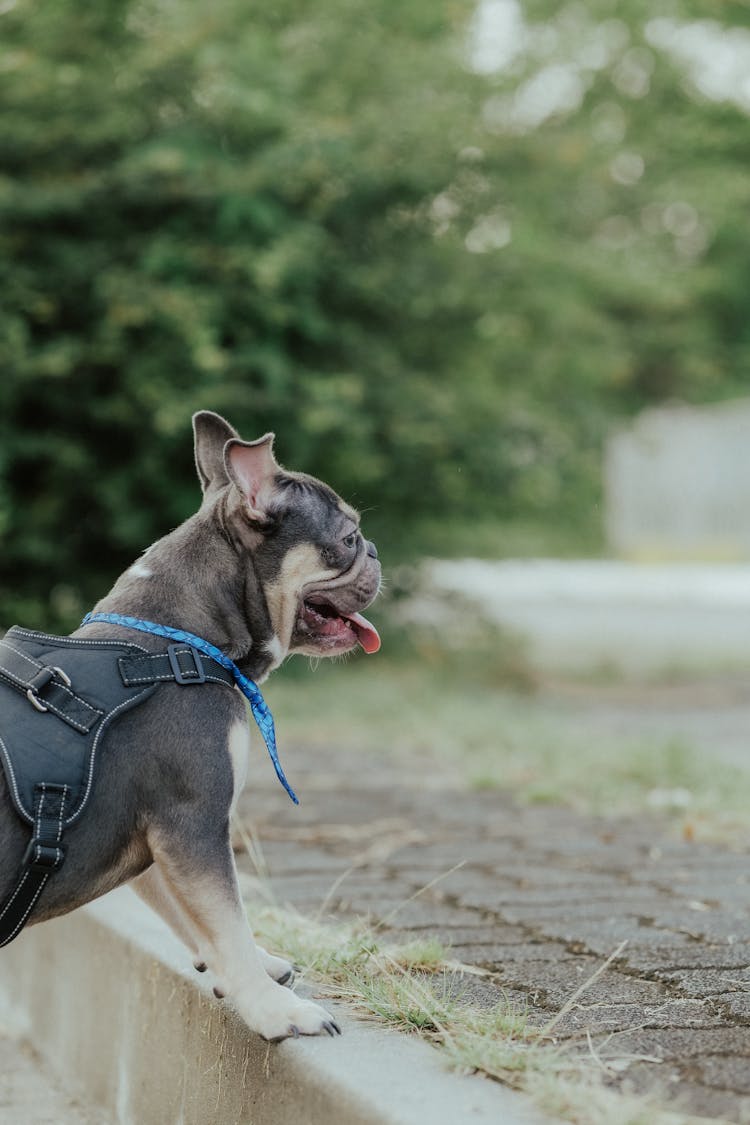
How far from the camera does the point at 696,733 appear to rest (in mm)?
8961

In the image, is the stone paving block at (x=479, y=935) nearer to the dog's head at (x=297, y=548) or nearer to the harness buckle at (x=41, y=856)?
the dog's head at (x=297, y=548)

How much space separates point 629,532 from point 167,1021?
66.8 ft

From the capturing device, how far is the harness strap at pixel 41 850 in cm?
279

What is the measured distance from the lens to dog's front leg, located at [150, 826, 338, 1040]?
2877mm

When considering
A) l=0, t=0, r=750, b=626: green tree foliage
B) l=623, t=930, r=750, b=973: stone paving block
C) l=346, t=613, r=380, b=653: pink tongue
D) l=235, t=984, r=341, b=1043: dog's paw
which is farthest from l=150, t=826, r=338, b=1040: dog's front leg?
l=0, t=0, r=750, b=626: green tree foliage

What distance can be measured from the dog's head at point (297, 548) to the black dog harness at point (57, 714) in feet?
0.96

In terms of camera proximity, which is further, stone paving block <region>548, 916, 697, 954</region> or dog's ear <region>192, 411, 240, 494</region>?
stone paving block <region>548, 916, 697, 954</region>

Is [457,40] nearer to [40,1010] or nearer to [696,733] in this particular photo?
[696,733]

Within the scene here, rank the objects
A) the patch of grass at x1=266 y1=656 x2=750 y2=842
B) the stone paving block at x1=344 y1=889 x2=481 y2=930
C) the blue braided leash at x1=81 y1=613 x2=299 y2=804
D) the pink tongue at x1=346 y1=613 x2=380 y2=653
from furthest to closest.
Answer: the patch of grass at x1=266 y1=656 x2=750 y2=842 → the stone paving block at x1=344 y1=889 x2=481 y2=930 → the pink tongue at x1=346 y1=613 x2=380 y2=653 → the blue braided leash at x1=81 y1=613 x2=299 y2=804

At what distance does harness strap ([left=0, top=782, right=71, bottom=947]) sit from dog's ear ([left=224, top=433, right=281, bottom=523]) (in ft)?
2.44

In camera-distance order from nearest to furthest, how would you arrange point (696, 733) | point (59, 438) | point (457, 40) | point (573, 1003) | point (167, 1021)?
point (573, 1003)
point (167, 1021)
point (696, 733)
point (59, 438)
point (457, 40)

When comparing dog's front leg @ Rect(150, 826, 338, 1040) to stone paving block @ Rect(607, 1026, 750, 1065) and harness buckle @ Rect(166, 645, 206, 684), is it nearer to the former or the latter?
harness buckle @ Rect(166, 645, 206, 684)

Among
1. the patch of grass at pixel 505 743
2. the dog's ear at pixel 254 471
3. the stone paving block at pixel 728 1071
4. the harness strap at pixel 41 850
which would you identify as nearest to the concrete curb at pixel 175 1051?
the stone paving block at pixel 728 1071

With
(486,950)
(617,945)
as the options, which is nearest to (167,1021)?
(486,950)
